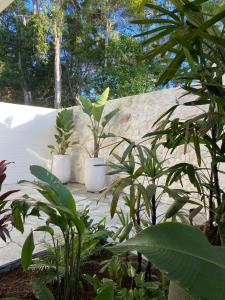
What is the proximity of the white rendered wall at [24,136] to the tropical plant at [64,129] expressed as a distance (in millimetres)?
432

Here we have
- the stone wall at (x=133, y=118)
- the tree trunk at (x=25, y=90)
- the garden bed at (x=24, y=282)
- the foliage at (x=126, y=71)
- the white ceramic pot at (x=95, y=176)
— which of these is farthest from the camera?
the tree trunk at (x=25, y=90)

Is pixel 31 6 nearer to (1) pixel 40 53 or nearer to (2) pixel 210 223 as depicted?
(1) pixel 40 53

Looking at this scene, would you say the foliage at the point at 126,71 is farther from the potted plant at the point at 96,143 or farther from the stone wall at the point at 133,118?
the potted plant at the point at 96,143

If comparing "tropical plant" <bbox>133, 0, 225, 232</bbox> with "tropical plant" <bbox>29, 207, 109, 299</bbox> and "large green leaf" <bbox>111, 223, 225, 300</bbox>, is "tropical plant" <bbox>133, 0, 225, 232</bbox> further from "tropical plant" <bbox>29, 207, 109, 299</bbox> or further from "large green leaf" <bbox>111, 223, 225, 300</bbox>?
"tropical plant" <bbox>29, 207, 109, 299</bbox>

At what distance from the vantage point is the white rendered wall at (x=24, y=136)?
585cm

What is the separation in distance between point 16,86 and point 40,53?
6.19 ft

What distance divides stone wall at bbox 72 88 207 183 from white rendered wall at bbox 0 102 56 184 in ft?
2.34

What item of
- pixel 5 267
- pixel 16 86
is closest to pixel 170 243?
pixel 5 267

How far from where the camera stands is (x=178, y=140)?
1.28 m

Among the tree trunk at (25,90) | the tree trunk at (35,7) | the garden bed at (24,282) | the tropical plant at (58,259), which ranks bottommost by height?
the garden bed at (24,282)

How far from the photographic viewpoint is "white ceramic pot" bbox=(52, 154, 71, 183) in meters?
5.82

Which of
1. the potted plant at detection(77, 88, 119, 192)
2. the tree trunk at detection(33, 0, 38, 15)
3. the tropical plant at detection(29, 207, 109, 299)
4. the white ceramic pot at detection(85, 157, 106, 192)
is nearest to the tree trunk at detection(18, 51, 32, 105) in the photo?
the tree trunk at detection(33, 0, 38, 15)

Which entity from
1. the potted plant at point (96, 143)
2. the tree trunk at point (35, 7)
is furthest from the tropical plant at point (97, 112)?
the tree trunk at point (35, 7)

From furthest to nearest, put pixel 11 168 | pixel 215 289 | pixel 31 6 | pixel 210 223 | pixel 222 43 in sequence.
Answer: pixel 31 6, pixel 11 168, pixel 210 223, pixel 222 43, pixel 215 289
